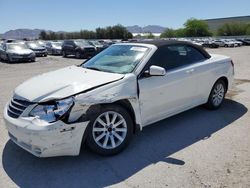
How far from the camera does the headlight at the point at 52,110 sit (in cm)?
338

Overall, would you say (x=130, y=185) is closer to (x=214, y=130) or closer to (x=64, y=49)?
(x=214, y=130)

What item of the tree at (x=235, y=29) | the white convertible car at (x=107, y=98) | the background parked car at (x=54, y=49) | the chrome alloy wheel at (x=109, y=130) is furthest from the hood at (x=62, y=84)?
the tree at (x=235, y=29)

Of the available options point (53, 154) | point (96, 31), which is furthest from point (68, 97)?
point (96, 31)

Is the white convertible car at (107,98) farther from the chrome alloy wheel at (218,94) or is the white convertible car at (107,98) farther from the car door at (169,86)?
the chrome alloy wheel at (218,94)

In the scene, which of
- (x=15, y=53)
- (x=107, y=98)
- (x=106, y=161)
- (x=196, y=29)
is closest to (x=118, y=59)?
(x=107, y=98)

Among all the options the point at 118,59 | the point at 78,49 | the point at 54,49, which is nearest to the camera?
the point at 118,59

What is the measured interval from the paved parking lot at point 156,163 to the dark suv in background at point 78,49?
18.7 meters

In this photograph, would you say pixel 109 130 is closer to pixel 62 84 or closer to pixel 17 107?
pixel 62 84

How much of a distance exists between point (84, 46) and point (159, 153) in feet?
67.5

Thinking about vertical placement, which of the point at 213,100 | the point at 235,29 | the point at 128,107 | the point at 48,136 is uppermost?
the point at 235,29

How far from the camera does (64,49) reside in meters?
25.2

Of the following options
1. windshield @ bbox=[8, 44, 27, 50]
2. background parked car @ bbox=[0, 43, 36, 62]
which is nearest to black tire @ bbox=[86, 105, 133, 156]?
background parked car @ bbox=[0, 43, 36, 62]

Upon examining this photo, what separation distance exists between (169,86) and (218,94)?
183 cm

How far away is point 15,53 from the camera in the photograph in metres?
19.5
